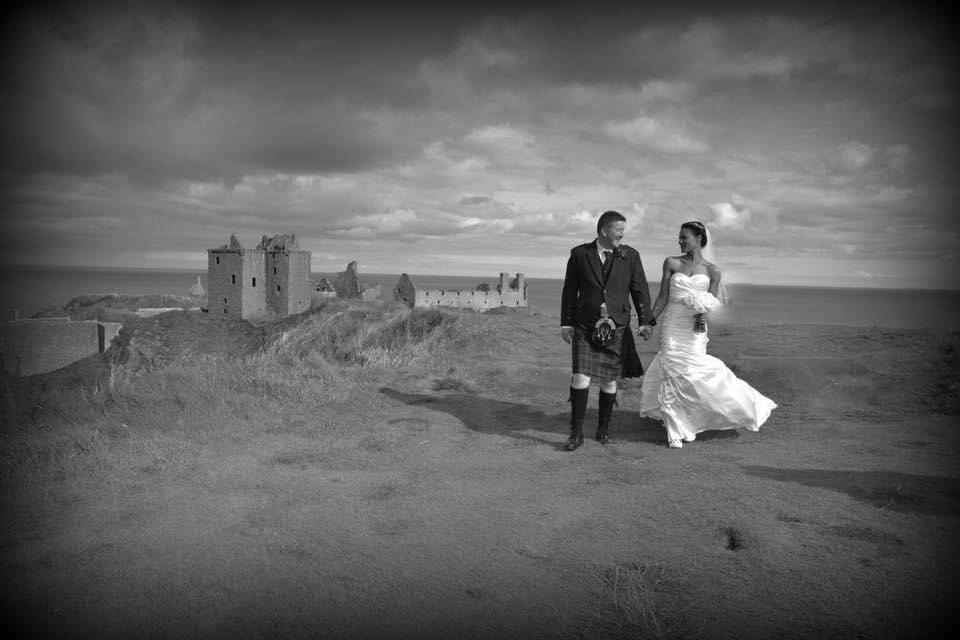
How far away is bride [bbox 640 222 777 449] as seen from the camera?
5.49 m

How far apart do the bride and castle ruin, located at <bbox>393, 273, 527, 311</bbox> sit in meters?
32.7

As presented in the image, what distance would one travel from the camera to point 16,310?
135 feet

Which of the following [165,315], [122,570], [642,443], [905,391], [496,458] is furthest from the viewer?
[165,315]

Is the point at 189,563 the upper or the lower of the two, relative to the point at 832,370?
lower

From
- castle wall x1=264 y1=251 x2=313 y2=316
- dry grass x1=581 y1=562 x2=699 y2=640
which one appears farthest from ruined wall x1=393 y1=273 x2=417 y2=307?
dry grass x1=581 y1=562 x2=699 y2=640

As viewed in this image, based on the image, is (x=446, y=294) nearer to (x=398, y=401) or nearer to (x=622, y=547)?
(x=398, y=401)

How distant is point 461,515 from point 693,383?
118 inches

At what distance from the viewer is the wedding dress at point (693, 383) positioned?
5488 millimetres

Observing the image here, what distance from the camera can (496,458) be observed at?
16.7ft

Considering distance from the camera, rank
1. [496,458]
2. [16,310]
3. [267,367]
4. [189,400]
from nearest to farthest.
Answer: [496,458] < [189,400] < [267,367] < [16,310]

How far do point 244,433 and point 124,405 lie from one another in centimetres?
144

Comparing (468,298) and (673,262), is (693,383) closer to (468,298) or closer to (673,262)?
(673,262)

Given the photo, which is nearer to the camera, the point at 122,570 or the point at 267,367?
the point at 122,570

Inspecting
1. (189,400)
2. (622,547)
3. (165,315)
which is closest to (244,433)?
(189,400)
